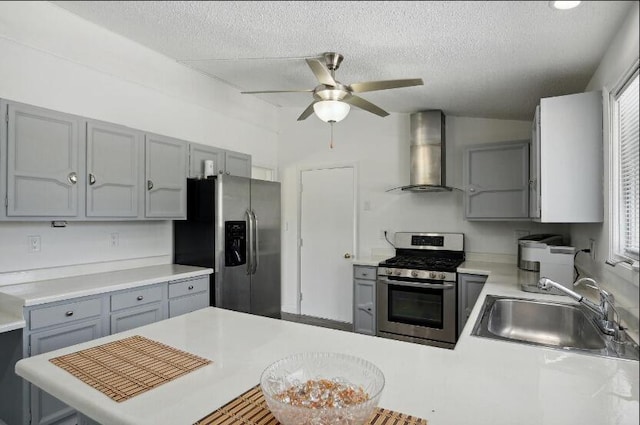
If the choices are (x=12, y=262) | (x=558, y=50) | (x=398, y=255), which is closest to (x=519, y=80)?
(x=558, y=50)

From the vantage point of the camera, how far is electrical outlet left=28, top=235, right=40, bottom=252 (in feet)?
8.12

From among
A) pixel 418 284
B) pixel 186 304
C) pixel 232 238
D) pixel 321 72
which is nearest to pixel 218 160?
pixel 232 238

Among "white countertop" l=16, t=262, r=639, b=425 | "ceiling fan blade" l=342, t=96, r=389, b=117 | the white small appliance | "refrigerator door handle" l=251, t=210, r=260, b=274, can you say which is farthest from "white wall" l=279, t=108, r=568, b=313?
"white countertop" l=16, t=262, r=639, b=425

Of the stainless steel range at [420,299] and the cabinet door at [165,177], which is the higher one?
the cabinet door at [165,177]

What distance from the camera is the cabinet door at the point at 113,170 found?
8.23 ft

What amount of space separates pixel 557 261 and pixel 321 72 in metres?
1.81

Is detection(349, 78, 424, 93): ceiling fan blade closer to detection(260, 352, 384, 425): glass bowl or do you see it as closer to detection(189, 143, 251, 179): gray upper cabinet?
detection(260, 352, 384, 425): glass bowl

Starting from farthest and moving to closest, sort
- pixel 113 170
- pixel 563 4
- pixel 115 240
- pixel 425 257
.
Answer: pixel 425 257 < pixel 115 240 < pixel 113 170 < pixel 563 4

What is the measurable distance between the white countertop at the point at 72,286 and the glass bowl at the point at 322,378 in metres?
1.74

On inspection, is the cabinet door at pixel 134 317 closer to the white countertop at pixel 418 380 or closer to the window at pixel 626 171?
the white countertop at pixel 418 380

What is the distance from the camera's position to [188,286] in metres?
2.94

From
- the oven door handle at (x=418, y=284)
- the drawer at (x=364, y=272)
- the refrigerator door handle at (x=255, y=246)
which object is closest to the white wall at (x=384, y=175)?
the drawer at (x=364, y=272)

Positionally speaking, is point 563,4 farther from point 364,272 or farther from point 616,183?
point 364,272

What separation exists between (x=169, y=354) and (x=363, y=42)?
1.51 m
